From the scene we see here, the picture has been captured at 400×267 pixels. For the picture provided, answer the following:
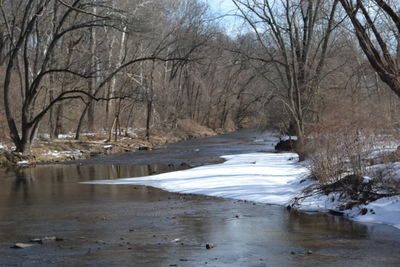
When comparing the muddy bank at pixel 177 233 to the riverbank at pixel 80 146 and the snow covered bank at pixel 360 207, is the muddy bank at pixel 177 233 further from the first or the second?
the riverbank at pixel 80 146

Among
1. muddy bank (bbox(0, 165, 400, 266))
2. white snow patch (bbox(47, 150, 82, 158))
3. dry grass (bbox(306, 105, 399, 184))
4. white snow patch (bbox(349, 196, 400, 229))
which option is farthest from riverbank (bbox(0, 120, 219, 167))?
white snow patch (bbox(349, 196, 400, 229))

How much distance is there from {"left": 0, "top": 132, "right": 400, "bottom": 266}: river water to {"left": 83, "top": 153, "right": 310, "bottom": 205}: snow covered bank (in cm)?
73

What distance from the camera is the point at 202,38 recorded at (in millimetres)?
49750

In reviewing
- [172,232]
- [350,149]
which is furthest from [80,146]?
[172,232]

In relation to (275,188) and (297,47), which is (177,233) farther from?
(297,47)

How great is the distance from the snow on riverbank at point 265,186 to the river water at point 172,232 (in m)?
0.58

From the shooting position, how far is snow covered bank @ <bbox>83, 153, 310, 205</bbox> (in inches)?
565

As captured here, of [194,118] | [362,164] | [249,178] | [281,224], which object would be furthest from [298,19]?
[194,118]

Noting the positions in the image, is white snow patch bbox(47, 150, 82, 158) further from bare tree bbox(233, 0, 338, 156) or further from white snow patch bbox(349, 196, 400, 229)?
white snow patch bbox(349, 196, 400, 229)

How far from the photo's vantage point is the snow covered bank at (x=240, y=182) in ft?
47.1

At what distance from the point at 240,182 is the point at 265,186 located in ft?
3.65

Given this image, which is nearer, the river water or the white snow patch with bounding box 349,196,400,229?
the river water

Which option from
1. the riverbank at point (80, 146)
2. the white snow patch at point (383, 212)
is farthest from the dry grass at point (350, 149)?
the riverbank at point (80, 146)

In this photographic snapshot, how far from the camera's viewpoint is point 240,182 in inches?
637
